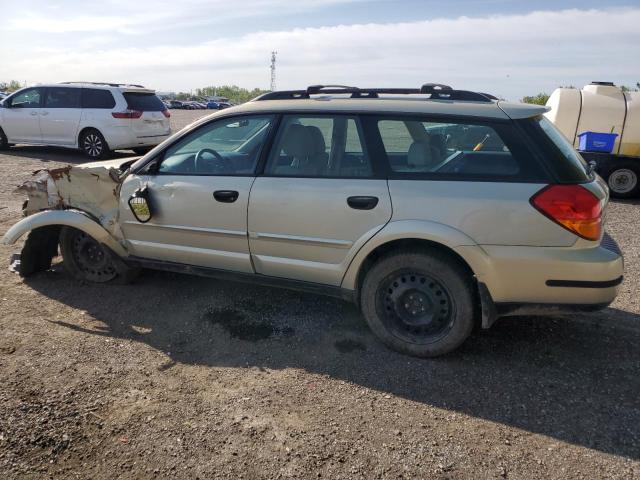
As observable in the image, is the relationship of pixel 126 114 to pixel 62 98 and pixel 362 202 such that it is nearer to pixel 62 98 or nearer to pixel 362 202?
pixel 62 98

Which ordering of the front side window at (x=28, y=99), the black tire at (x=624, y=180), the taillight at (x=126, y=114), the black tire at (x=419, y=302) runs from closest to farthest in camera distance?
1. the black tire at (x=419, y=302)
2. the black tire at (x=624, y=180)
3. the taillight at (x=126, y=114)
4. the front side window at (x=28, y=99)

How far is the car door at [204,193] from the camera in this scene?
3.76 metres

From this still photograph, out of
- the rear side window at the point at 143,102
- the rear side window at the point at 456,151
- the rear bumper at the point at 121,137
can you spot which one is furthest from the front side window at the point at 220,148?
the rear side window at the point at 143,102

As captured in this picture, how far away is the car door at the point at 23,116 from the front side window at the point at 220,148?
10408 mm

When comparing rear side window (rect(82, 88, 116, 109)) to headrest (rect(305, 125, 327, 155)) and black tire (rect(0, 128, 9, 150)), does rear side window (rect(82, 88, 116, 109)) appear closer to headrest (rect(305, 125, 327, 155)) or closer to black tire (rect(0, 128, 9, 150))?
black tire (rect(0, 128, 9, 150))

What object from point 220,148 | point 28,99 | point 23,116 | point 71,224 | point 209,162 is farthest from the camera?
point 23,116

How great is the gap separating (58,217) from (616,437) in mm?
4355

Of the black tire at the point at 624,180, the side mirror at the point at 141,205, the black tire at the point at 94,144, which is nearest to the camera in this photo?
the side mirror at the point at 141,205

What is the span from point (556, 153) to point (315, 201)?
60.9 inches

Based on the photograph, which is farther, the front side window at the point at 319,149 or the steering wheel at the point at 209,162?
the steering wheel at the point at 209,162

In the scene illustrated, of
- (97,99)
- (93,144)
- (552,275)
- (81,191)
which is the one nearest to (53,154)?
(93,144)

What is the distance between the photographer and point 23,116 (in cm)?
1270

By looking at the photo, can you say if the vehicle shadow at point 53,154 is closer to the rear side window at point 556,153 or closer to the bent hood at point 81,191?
the bent hood at point 81,191

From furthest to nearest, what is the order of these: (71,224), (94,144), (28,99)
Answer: (28,99) → (94,144) → (71,224)
